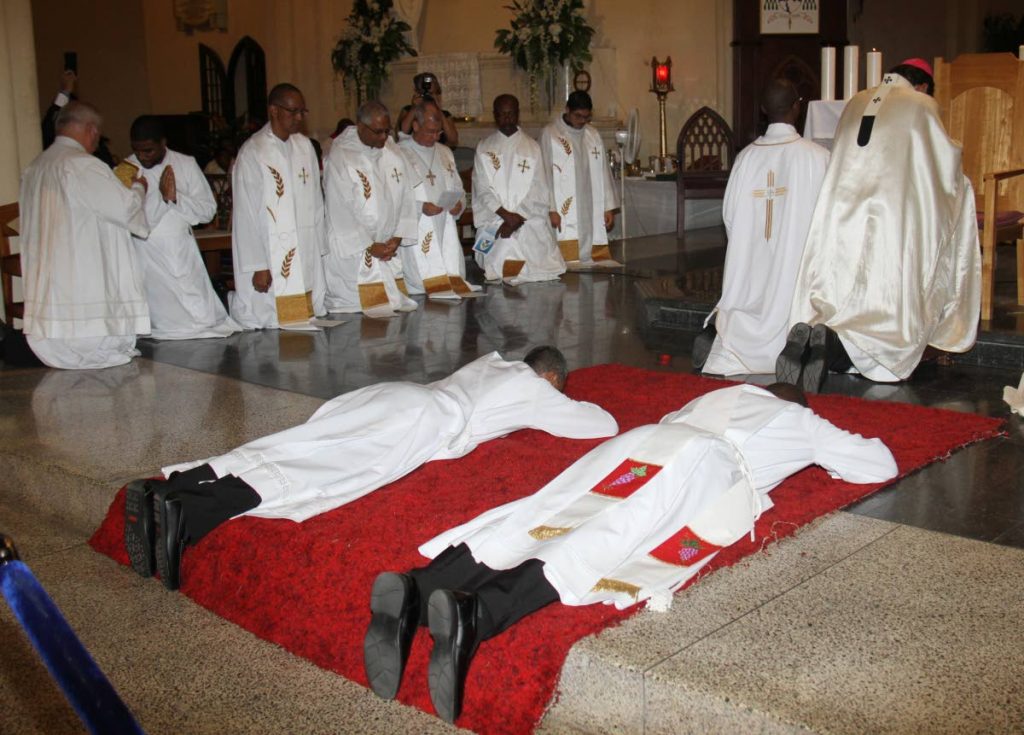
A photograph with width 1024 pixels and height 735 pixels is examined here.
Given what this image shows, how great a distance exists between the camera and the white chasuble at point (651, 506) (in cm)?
305

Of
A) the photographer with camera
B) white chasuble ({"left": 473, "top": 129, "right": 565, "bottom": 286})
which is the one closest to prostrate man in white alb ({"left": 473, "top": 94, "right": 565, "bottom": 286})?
white chasuble ({"left": 473, "top": 129, "right": 565, "bottom": 286})

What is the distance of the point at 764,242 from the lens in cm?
638

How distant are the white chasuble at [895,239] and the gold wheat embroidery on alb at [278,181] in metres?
4.15

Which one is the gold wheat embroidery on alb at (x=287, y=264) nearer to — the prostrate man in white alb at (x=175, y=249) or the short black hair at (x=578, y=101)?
the prostrate man in white alb at (x=175, y=249)

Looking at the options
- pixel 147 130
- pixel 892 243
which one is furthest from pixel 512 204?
pixel 892 243

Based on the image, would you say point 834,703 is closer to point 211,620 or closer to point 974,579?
point 974,579

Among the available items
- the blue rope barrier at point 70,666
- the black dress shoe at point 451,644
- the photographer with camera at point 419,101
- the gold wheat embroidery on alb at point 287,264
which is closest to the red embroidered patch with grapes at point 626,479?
the black dress shoe at point 451,644

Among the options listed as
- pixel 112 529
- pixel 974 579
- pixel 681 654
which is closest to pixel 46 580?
pixel 112 529

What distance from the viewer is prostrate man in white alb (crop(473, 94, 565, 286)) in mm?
10438

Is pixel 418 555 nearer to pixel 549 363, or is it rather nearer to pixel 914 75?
pixel 549 363

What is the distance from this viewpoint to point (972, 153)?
7.71m

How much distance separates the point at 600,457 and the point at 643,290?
4.84 metres

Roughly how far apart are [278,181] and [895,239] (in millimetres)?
4599

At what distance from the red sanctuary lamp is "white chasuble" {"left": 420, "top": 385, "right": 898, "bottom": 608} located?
10775 millimetres
